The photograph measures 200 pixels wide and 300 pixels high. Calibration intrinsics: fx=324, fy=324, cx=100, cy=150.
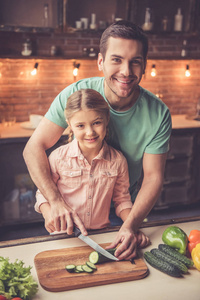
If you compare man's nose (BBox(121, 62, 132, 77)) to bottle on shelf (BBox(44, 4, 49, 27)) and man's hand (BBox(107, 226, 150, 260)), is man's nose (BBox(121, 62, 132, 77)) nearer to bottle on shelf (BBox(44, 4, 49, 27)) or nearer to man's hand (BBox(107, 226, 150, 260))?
man's hand (BBox(107, 226, 150, 260))

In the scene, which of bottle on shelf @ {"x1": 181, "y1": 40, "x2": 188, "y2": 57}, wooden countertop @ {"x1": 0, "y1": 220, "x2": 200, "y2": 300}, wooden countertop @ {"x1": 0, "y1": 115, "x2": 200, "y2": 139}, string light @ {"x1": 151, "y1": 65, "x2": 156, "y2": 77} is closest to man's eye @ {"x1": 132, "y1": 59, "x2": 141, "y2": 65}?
wooden countertop @ {"x1": 0, "y1": 220, "x2": 200, "y2": 300}

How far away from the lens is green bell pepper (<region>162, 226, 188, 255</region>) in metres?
1.40

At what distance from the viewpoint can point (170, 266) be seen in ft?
4.17

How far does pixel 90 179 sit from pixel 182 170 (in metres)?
2.45

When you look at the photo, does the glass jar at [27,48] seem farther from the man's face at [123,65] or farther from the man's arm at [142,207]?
the man's arm at [142,207]

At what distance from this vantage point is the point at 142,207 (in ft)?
5.32

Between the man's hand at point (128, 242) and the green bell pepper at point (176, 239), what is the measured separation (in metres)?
0.09

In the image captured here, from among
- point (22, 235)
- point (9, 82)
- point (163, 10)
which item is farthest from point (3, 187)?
point (163, 10)

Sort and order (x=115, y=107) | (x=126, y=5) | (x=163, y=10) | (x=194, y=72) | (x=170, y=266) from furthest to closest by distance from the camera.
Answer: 1. (x=194, y=72)
2. (x=163, y=10)
3. (x=126, y=5)
4. (x=115, y=107)
5. (x=170, y=266)

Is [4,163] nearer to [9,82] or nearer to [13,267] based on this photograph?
[9,82]

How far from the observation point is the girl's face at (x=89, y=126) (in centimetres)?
162

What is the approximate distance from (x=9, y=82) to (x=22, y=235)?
5.84 ft

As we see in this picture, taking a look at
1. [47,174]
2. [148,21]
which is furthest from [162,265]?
[148,21]

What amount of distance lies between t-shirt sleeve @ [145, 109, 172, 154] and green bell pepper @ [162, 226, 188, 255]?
1.58 feet
